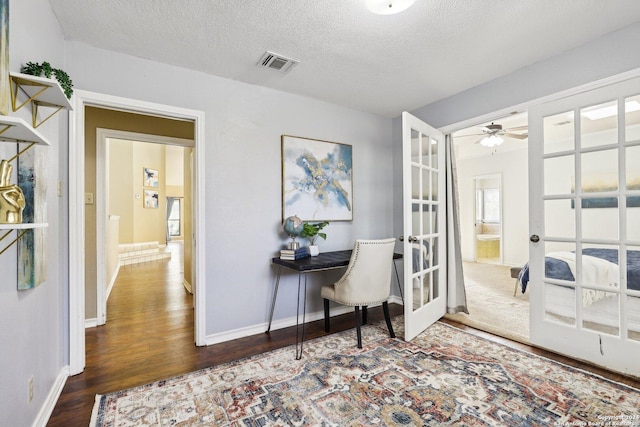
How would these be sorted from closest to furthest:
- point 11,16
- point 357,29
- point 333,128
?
point 11,16
point 357,29
point 333,128

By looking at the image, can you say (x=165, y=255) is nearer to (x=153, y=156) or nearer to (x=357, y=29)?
(x=153, y=156)

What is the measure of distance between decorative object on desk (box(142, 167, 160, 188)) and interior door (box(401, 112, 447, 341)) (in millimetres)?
8403

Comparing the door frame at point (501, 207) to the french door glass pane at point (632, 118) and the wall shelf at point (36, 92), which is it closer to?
the french door glass pane at point (632, 118)

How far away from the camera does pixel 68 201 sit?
7.10ft

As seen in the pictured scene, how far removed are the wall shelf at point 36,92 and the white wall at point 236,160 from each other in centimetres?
84

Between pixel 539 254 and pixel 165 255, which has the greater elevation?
pixel 539 254

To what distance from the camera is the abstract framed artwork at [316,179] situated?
3.11m

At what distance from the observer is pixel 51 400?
1781 mm

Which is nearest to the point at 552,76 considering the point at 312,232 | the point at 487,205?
the point at 312,232

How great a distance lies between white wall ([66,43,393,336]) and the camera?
239 cm

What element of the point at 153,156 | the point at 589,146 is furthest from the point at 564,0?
the point at 153,156

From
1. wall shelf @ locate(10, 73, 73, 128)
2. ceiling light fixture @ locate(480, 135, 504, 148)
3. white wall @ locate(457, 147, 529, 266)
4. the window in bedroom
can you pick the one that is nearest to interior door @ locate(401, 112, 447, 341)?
ceiling light fixture @ locate(480, 135, 504, 148)

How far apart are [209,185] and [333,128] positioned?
1.57 meters

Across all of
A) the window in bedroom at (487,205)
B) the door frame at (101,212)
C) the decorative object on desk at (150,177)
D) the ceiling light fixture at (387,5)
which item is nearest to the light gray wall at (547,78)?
the ceiling light fixture at (387,5)
